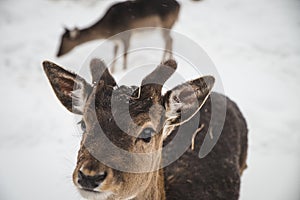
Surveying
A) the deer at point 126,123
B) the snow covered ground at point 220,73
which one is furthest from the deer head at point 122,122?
the snow covered ground at point 220,73

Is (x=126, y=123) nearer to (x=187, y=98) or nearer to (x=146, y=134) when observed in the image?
(x=146, y=134)

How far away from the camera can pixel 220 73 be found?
560 cm

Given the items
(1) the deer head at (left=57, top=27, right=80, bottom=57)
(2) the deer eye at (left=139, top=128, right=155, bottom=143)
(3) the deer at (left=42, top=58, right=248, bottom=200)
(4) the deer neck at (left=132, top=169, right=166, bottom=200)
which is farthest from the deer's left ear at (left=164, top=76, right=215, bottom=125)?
(1) the deer head at (left=57, top=27, right=80, bottom=57)

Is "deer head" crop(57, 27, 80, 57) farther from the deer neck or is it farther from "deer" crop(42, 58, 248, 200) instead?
the deer neck

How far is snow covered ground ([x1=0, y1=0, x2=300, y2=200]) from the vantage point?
4.45 metres

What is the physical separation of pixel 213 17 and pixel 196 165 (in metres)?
4.02

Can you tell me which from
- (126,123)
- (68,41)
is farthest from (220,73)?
(126,123)

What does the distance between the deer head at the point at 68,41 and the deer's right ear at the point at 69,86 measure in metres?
3.81

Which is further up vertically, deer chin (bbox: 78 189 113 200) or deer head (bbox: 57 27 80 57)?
deer chin (bbox: 78 189 113 200)

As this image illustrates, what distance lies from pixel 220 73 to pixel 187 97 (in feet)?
10.7

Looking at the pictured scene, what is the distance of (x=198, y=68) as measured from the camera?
5180mm
